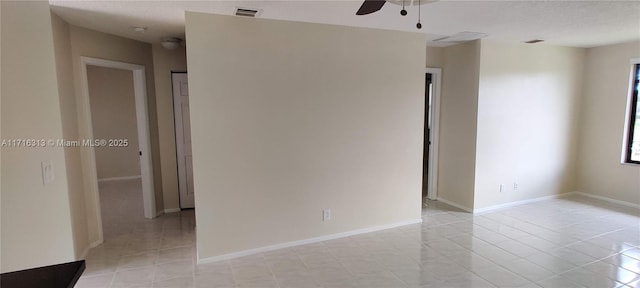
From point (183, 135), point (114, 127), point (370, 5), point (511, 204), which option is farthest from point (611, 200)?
point (114, 127)

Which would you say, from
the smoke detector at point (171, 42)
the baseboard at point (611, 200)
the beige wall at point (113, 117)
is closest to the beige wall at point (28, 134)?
the smoke detector at point (171, 42)

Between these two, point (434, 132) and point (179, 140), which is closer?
point (179, 140)

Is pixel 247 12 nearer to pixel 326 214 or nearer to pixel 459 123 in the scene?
pixel 326 214

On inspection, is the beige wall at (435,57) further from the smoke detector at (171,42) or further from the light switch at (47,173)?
the light switch at (47,173)

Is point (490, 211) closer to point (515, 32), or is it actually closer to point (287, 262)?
point (515, 32)

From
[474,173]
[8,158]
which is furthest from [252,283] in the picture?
[474,173]

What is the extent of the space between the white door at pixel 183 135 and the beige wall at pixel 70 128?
1372 millimetres

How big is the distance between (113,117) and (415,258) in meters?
6.40

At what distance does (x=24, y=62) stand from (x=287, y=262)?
97.3 inches

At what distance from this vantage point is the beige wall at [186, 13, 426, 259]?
311 cm

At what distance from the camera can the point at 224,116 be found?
10.3ft

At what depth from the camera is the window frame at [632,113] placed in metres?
4.84

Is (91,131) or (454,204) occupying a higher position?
(91,131)

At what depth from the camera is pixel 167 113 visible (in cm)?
455
